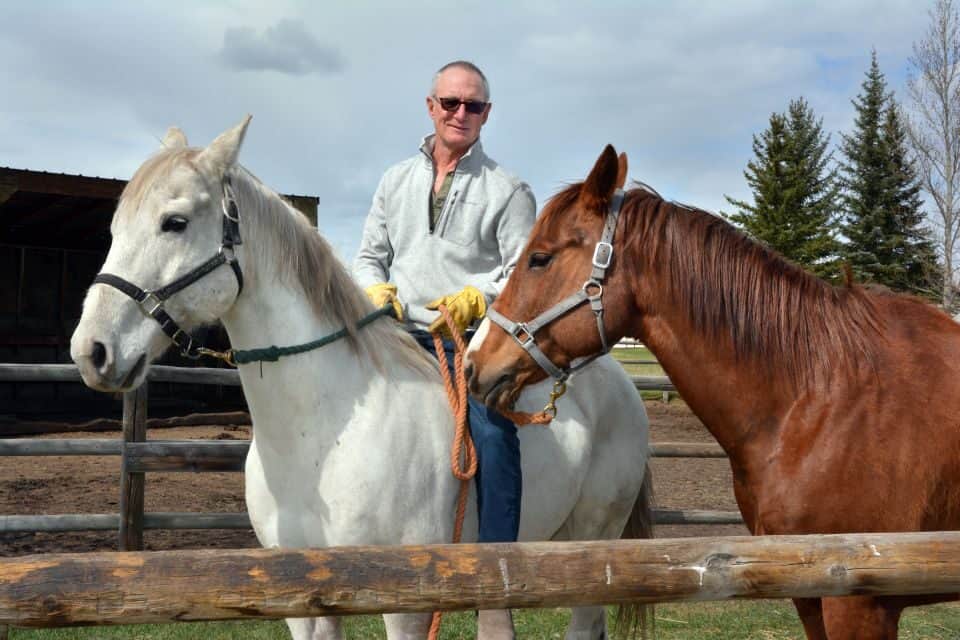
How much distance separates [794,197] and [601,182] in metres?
33.0

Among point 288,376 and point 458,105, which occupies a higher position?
point 458,105

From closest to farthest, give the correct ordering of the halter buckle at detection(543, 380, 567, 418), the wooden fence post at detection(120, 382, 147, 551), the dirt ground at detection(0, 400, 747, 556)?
the halter buckle at detection(543, 380, 567, 418) < the wooden fence post at detection(120, 382, 147, 551) < the dirt ground at detection(0, 400, 747, 556)

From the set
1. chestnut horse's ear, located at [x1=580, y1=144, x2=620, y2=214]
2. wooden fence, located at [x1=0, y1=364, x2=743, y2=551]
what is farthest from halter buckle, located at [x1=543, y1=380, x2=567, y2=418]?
wooden fence, located at [x1=0, y1=364, x2=743, y2=551]

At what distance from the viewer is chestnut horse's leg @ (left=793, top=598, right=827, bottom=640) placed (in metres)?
2.61

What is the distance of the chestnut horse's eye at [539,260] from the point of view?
2639 mm

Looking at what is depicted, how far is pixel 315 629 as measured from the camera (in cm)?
267

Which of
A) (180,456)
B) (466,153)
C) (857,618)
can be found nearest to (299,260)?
(466,153)

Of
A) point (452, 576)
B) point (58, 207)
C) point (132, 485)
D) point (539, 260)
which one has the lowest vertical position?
point (132, 485)

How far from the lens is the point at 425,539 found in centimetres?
252

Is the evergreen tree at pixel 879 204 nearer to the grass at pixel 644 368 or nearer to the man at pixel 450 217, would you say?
the grass at pixel 644 368

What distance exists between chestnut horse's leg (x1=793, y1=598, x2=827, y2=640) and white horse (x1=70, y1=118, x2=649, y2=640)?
1121 millimetres

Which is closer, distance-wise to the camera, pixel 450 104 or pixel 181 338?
pixel 181 338

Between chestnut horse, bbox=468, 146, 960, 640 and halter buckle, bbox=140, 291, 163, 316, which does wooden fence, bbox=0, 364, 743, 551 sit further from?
chestnut horse, bbox=468, 146, 960, 640

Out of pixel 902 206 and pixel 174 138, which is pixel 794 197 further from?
pixel 174 138
